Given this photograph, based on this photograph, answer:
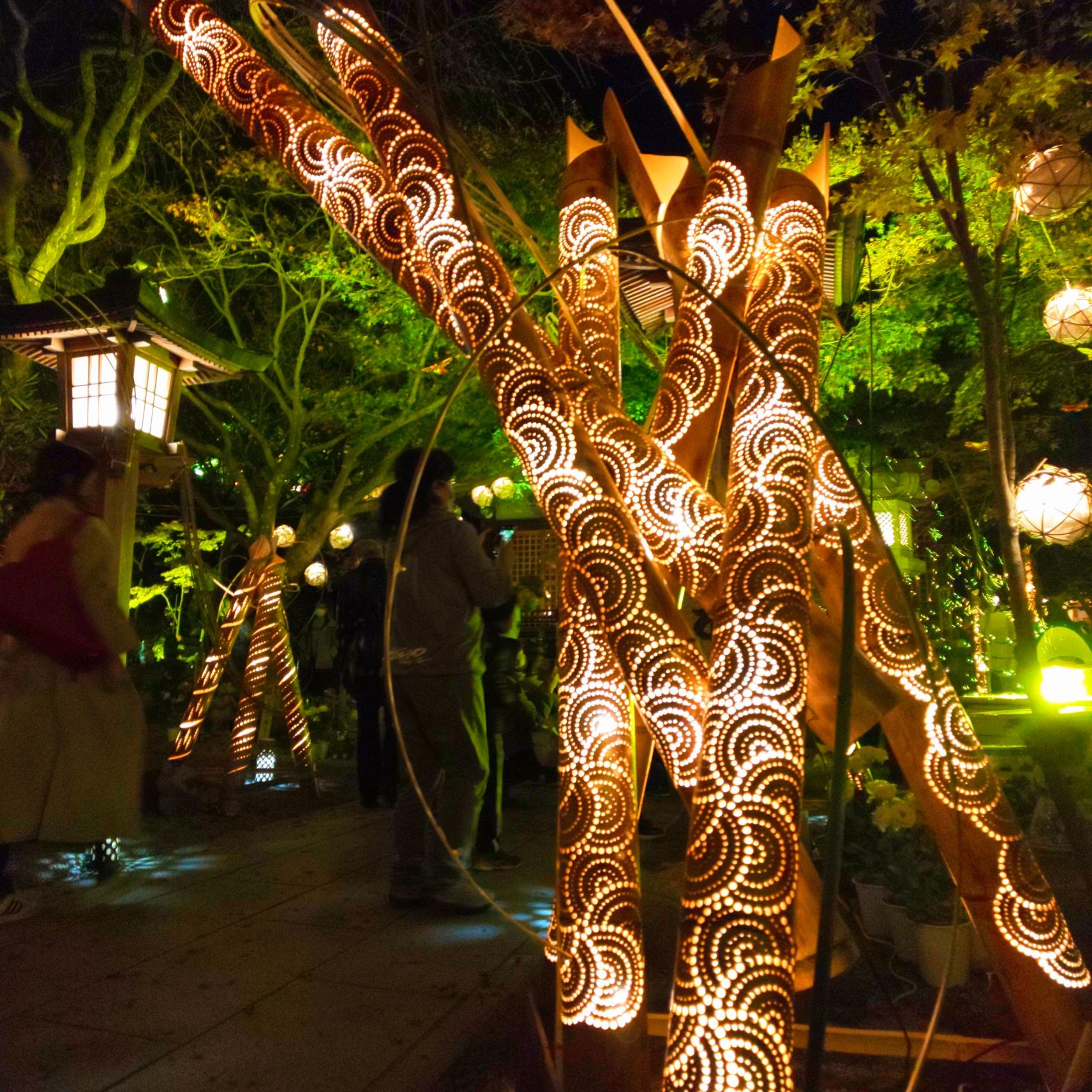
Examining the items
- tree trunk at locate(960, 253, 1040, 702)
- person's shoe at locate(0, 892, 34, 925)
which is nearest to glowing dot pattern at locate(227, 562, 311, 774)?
person's shoe at locate(0, 892, 34, 925)

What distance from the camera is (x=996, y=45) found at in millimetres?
6031

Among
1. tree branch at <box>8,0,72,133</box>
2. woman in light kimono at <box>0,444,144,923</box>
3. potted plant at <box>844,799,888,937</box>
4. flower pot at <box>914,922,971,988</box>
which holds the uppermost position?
tree branch at <box>8,0,72,133</box>

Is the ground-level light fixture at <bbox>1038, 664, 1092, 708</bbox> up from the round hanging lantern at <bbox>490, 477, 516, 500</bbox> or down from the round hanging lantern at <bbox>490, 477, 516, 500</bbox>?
down

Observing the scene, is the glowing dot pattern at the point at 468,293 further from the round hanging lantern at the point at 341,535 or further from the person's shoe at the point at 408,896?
the round hanging lantern at the point at 341,535

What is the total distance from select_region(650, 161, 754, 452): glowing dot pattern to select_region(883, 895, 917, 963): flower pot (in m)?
1.89

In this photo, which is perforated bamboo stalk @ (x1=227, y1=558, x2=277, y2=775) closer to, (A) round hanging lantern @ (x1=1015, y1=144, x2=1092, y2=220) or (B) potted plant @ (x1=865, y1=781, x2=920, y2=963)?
(B) potted plant @ (x1=865, y1=781, x2=920, y2=963)

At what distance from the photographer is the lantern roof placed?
19.0 ft

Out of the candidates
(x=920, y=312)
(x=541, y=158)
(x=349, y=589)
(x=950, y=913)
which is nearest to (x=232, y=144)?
(x=541, y=158)

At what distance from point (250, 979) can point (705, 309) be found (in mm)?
2710

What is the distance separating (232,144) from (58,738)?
10.2m

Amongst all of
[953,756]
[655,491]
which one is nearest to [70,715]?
[655,491]

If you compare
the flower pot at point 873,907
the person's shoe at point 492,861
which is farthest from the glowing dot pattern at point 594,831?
the person's shoe at point 492,861

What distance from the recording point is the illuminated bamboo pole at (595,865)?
6.77ft

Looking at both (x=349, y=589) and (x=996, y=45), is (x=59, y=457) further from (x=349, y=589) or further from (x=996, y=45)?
(x=996, y=45)
